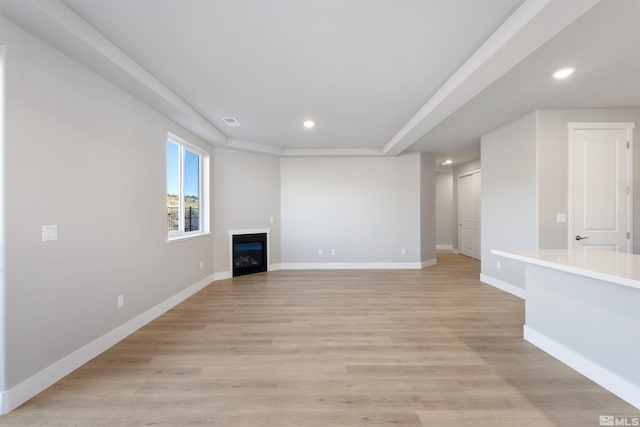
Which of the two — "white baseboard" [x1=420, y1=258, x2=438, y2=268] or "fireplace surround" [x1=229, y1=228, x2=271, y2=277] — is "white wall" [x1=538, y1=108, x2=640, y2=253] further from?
"fireplace surround" [x1=229, y1=228, x2=271, y2=277]

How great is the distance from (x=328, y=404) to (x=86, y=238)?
2.37 metres

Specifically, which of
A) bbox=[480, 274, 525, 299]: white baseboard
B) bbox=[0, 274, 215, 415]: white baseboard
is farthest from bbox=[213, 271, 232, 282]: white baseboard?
bbox=[480, 274, 525, 299]: white baseboard

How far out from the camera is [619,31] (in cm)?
197

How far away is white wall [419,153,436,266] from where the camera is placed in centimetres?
600

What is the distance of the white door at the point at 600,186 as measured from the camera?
3494 mm

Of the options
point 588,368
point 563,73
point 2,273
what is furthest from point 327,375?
point 563,73

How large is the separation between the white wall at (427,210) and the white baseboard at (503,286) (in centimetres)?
144

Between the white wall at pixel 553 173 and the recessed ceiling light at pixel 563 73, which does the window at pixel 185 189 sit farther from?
the white wall at pixel 553 173

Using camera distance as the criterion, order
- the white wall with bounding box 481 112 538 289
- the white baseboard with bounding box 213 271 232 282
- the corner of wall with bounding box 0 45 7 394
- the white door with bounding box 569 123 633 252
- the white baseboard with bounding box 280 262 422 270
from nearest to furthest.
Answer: the corner of wall with bounding box 0 45 7 394 < the white door with bounding box 569 123 633 252 < the white wall with bounding box 481 112 538 289 < the white baseboard with bounding box 213 271 232 282 < the white baseboard with bounding box 280 262 422 270

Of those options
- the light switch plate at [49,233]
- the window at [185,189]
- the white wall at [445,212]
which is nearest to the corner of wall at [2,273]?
the light switch plate at [49,233]

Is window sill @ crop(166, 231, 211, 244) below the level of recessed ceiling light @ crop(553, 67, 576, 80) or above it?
below

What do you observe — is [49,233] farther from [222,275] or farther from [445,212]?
[445,212]

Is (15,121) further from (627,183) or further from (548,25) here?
(627,183)

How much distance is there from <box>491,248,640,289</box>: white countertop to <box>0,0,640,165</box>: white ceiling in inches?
63.9
